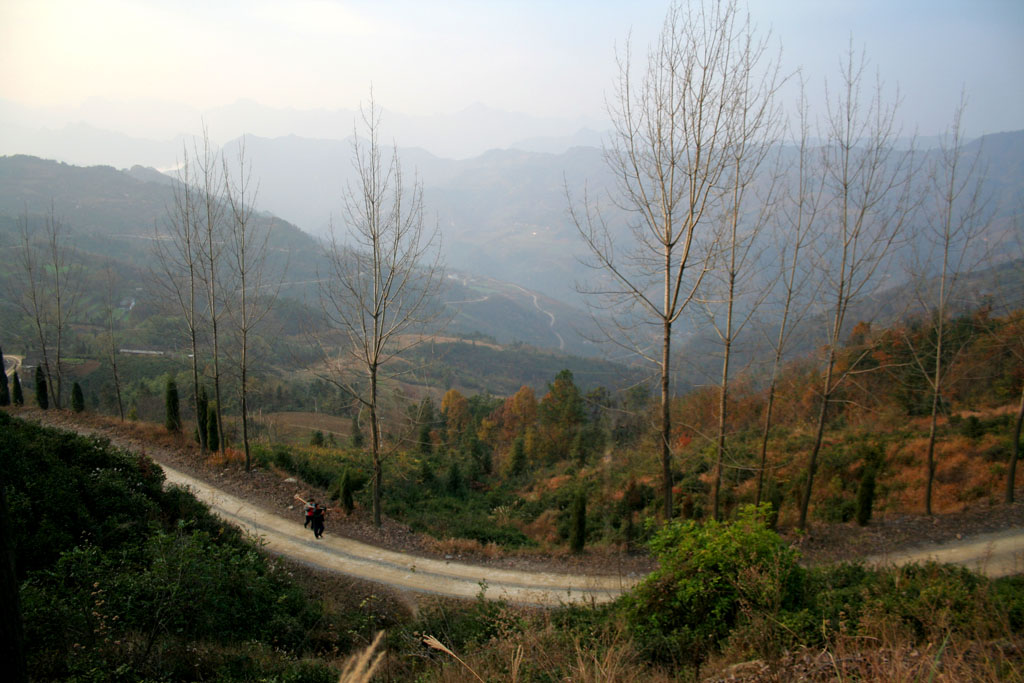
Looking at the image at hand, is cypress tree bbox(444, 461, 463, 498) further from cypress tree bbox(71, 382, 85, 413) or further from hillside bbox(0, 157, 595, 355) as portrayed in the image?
hillside bbox(0, 157, 595, 355)

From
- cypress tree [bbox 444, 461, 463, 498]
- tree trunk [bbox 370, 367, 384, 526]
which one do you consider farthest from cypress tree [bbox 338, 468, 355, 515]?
cypress tree [bbox 444, 461, 463, 498]

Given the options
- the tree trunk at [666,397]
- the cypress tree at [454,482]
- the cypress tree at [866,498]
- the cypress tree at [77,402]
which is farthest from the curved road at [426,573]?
the cypress tree at [77,402]

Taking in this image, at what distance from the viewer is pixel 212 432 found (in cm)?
1559

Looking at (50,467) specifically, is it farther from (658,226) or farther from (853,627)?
(853,627)

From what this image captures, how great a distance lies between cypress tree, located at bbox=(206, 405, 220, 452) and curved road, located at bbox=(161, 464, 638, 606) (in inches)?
193

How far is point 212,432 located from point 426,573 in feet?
31.2

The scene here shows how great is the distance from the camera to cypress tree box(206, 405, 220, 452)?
1541 centimetres

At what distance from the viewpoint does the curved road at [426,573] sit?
9.54 metres

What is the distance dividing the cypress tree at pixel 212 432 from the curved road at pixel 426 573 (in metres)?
4.91

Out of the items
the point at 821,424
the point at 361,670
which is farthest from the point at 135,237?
the point at 361,670

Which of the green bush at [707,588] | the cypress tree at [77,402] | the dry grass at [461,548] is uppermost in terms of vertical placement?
the green bush at [707,588]

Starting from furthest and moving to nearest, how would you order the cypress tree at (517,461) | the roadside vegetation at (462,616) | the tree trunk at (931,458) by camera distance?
the cypress tree at (517,461), the tree trunk at (931,458), the roadside vegetation at (462,616)

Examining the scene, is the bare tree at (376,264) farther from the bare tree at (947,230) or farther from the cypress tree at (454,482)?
the bare tree at (947,230)

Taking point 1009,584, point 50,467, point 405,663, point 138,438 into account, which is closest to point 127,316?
point 138,438
